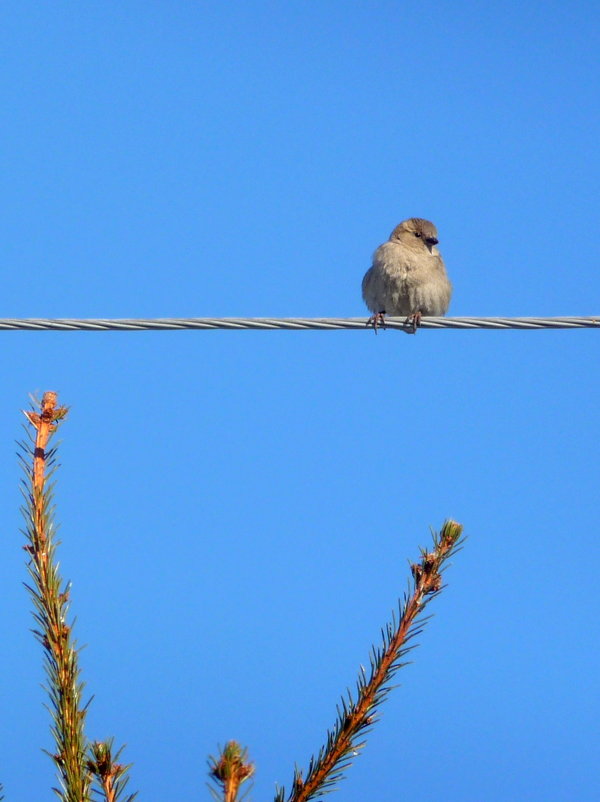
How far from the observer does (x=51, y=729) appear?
2.23 meters

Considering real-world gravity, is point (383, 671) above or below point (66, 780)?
above

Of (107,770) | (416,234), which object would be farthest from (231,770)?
(416,234)

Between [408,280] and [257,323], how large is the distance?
4.96m

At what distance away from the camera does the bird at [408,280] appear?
995cm

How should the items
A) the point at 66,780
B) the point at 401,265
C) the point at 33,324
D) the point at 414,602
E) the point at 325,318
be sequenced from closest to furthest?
the point at 66,780 → the point at 414,602 → the point at 33,324 → the point at 325,318 → the point at 401,265

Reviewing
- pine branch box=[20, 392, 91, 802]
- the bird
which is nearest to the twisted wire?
pine branch box=[20, 392, 91, 802]

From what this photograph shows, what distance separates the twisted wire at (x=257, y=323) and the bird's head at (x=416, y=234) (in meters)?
4.83

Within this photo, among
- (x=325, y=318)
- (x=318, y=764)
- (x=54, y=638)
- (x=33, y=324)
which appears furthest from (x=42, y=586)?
(x=325, y=318)

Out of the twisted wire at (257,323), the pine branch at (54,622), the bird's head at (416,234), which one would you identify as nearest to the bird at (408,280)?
the bird's head at (416,234)

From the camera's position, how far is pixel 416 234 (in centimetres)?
1055

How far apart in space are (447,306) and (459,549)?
7927 millimetres

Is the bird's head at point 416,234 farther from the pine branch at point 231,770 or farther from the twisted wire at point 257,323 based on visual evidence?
the pine branch at point 231,770

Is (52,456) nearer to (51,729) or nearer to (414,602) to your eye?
(51,729)

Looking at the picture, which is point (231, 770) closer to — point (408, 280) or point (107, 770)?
point (107, 770)
